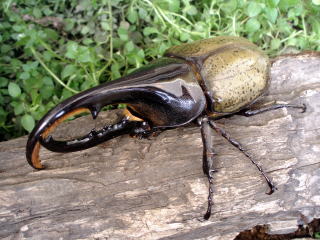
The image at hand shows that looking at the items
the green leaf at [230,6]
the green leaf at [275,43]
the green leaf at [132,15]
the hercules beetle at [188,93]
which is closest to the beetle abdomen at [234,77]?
the hercules beetle at [188,93]

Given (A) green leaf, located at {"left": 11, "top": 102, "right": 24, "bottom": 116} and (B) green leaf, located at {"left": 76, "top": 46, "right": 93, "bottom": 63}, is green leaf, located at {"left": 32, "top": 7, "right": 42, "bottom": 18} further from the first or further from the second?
(A) green leaf, located at {"left": 11, "top": 102, "right": 24, "bottom": 116}

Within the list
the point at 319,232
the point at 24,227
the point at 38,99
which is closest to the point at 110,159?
the point at 24,227

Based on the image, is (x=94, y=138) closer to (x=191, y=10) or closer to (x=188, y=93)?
(x=188, y=93)

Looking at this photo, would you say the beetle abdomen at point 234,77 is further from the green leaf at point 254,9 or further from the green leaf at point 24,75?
the green leaf at point 24,75

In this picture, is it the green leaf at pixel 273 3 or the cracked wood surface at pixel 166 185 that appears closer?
the cracked wood surface at pixel 166 185

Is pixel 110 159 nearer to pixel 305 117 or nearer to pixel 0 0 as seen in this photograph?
pixel 305 117
